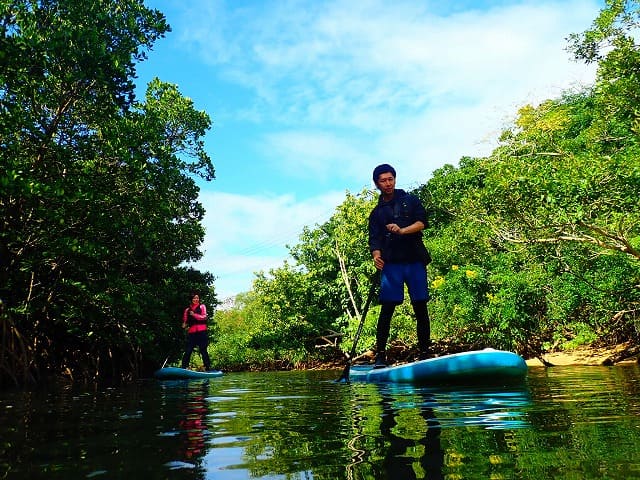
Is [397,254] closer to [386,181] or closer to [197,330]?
[386,181]

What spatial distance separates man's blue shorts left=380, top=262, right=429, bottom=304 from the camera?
577 centimetres

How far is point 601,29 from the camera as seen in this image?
11.4 metres

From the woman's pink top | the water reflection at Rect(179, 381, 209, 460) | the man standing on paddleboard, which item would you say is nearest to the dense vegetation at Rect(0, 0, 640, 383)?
the woman's pink top

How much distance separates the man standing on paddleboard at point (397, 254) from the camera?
5746 millimetres

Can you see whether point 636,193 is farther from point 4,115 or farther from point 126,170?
point 4,115

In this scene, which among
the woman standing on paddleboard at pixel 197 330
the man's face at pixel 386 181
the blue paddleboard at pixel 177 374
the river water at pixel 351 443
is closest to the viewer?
the river water at pixel 351 443

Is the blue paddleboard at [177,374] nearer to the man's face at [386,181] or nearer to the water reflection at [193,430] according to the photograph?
the man's face at [386,181]

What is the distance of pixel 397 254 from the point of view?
594 cm

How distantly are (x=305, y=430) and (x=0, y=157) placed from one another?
307 inches

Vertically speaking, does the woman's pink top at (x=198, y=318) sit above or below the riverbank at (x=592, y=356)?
above

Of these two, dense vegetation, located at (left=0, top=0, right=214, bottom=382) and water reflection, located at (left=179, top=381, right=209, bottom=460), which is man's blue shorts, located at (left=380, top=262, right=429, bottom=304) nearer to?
water reflection, located at (left=179, top=381, right=209, bottom=460)

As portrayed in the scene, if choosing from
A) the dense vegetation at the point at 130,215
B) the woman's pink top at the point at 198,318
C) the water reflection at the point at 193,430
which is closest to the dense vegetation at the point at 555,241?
the dense vegetation at the point at 130,215

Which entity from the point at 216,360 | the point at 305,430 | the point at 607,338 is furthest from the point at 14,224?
the point at 216,360

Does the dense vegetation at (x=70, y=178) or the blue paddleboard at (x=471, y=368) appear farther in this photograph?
the dense vegetation at (x=70, y=178)
